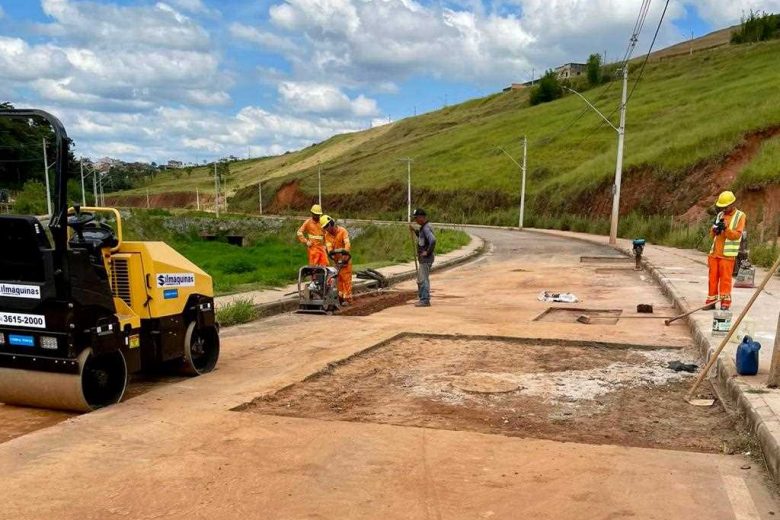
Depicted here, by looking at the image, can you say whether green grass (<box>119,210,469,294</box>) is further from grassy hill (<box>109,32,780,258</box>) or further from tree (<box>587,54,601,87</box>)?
tree (<box>587,54,601,87</box>)

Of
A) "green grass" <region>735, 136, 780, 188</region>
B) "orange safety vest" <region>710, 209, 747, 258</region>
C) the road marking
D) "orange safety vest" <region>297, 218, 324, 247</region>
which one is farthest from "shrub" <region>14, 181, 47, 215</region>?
the road marking

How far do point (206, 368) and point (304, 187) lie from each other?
93.5m

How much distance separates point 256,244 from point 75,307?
48118 mm

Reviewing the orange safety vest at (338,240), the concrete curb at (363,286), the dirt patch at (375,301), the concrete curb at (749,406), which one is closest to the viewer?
the concrete curb at (749,406)

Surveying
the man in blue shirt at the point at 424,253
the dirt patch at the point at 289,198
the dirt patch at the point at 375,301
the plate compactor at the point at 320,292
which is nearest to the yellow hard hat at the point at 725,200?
the man in blue shirt at the point at 424,253

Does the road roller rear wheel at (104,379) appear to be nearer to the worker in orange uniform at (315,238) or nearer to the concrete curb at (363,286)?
the concrete curb at (363,286)

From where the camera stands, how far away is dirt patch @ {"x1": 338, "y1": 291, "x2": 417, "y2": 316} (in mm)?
12226

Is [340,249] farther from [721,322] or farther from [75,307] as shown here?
[75,307]

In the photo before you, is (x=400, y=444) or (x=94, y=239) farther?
(x=94, y=239)

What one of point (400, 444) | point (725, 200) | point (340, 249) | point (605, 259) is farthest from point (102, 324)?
point (605, 259)

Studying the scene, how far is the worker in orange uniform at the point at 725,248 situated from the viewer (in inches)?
392

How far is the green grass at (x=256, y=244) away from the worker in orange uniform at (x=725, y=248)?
337 inches

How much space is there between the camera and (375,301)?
1364 centimetres

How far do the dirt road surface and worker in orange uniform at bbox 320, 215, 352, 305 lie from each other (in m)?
3.80
